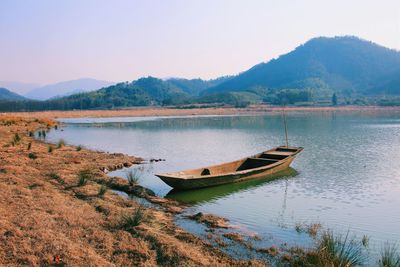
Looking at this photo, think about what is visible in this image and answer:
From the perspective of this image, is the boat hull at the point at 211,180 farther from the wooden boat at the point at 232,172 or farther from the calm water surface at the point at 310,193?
the calm water surface at the point at 310,193

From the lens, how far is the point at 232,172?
2089 centimetres

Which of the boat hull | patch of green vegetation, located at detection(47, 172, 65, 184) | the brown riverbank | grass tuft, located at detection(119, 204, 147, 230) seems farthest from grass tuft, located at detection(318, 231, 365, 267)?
patch of green vegetation, located at detection(47, 172, 65, 184)

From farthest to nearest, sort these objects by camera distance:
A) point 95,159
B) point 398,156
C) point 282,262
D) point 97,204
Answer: point 398,156
point 95,159
point 97,204
point 282,262

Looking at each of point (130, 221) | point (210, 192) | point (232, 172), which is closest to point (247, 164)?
point (232, 172)

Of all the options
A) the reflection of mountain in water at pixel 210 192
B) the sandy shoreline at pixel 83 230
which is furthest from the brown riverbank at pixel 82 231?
the reflection of mountain in water at pixel 210 192

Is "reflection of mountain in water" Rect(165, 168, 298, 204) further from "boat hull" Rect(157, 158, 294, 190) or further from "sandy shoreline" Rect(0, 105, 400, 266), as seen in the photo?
"sandy shoreline" Rect(0, 105, 400, 266)

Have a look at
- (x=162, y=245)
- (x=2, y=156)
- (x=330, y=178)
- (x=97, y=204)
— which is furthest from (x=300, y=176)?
(x=2, y=156)

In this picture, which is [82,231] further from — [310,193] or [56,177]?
[310,193]

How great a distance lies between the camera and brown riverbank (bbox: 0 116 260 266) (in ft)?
31.6

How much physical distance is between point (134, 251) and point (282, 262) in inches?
157

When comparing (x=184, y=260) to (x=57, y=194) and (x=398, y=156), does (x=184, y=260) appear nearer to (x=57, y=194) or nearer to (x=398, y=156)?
(x=57, y=194)

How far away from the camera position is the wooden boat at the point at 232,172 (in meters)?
19.2

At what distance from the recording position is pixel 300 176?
24.4 m

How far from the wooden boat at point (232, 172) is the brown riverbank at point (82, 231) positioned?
6.24ft
